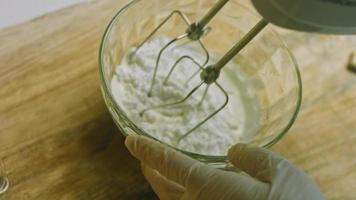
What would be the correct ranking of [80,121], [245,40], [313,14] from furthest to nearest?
[80,121], [245,40], [313,14]

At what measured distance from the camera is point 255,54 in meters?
0.76

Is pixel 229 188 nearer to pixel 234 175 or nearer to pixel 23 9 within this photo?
pixel 234 175

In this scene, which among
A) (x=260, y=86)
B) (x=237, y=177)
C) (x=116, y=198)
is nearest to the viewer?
(x=237, y=177)

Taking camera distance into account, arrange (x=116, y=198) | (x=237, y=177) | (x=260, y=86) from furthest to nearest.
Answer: (x=260, y=86), (x=116, y=198), (x=237, y=177)

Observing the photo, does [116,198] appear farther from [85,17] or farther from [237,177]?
[85,17]

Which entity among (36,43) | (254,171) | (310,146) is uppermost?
(36,43)

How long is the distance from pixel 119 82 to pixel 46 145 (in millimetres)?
132

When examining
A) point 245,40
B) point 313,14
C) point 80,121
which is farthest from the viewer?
point 80,121

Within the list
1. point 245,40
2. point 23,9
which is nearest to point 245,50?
point 245,40

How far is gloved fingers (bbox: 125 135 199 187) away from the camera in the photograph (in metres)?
0.56

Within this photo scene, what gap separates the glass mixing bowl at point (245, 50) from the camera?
69cm

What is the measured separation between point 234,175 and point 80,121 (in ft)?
0.82

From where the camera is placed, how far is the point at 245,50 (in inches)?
30.2

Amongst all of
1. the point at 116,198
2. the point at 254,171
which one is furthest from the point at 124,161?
the point at 254,171
